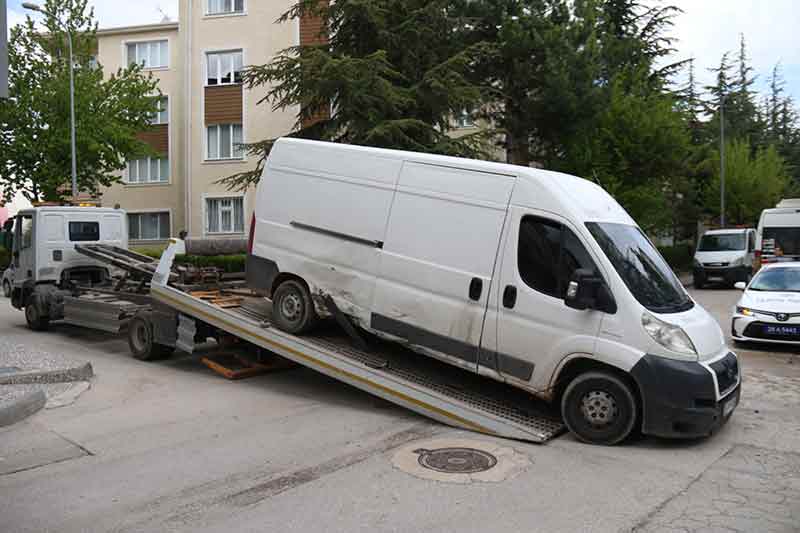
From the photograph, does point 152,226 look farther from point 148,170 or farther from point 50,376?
point 50,376

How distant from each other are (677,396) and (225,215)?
26.5m

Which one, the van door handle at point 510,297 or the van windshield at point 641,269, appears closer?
the van windshield at point 641,269

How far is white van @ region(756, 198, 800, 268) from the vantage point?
20.1 metres

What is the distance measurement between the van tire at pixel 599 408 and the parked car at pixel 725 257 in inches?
810

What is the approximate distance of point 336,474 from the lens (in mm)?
5641

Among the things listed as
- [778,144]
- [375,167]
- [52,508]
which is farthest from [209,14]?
[778,144]

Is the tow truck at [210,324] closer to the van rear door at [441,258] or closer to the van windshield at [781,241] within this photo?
the van rear door at [441,258]

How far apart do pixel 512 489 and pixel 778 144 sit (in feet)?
204

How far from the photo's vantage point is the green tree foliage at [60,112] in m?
27.3

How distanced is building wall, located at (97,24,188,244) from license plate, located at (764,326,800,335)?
26418 millimetres

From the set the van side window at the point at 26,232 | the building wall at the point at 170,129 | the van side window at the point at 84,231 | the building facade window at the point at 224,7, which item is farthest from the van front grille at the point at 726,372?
the building wall at the point at 170,129

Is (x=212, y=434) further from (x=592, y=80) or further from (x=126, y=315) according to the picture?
(x=592, y=80)

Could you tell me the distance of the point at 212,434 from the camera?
22.6 ft

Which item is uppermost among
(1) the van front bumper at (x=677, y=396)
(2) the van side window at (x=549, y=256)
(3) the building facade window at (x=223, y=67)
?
(3) the building facade window at (x=223, y=67)
